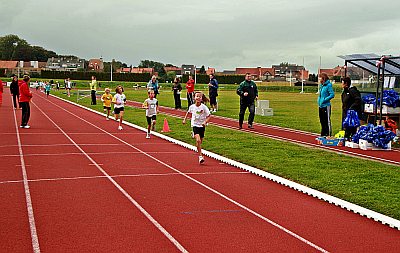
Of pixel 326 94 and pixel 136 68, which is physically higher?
pixel 136 68

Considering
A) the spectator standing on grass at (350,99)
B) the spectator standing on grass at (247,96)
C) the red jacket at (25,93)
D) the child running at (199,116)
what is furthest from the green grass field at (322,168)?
the red jacket at (25,93)

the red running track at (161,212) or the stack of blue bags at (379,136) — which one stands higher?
the stack of blue bags at (379,136)

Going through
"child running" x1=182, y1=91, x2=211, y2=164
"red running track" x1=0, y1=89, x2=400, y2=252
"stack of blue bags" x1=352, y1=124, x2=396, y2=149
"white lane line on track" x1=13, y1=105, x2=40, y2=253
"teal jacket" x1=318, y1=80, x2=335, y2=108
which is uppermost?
"teal jacket" x1=318, y1=80, x2=335, y2=108

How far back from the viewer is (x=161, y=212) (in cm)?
750

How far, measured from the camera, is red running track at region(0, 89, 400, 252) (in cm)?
609

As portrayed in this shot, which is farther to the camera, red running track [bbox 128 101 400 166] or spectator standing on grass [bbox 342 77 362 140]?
spectator standing on grass [bbox 342 77 362 140]

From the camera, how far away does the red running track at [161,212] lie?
6.09 metres

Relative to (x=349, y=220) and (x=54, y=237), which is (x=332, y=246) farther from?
(x=54, y=237)

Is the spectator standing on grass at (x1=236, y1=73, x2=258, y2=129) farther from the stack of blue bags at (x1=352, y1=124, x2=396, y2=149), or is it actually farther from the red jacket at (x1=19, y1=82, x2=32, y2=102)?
the red jacket at (x1=19, y1=82, x2=32, y2=102)

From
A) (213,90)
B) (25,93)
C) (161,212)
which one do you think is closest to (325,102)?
(161,212)

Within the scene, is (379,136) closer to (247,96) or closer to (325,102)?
(325,102)

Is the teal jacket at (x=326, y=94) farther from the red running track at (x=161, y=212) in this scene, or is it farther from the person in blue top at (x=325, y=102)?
the red running track at (x=161, y=212)

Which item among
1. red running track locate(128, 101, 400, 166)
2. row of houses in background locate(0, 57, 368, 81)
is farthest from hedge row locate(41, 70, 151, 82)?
red running track locate(128, 101, 400, 166)

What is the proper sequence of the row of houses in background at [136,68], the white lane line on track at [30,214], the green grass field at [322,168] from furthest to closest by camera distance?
1. the row of houses in background at [136,68]
2. the green grass field at [322,168]
3. the white lane line on track at [30,214]
